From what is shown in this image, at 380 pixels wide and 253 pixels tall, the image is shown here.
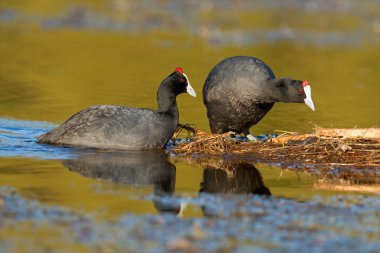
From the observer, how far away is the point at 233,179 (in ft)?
27.8

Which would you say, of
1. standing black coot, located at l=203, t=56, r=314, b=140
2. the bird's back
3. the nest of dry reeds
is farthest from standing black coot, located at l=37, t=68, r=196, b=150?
standing black coot, located at l=203, t=56, r=314, b=140

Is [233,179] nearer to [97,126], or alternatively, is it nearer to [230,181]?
[230,181]

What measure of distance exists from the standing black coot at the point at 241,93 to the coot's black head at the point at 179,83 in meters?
0.39

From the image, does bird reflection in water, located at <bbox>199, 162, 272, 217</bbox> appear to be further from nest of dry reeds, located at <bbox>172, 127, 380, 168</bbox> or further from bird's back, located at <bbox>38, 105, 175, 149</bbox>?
bird's back, located at <bbox>38, 105, 175, 149</bbox>

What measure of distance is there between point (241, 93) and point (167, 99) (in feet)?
2.90

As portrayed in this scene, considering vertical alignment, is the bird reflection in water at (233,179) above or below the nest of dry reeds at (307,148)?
below

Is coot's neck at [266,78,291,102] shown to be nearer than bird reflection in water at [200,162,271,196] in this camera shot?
No

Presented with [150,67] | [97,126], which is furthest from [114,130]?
[150,67]

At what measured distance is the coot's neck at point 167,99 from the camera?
1033cm

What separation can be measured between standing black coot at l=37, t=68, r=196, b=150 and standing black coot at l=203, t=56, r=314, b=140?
0.75m

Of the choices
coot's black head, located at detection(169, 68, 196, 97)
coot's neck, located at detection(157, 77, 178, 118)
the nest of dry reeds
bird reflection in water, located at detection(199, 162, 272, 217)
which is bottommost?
bird reflection in water, located at detection(199, 162, 272, 217)

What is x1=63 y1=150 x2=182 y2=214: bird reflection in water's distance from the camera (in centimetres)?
796

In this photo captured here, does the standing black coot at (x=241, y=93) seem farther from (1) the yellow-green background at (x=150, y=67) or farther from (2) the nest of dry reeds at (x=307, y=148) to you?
(1) the yellow-green background at (x=150, y=67)

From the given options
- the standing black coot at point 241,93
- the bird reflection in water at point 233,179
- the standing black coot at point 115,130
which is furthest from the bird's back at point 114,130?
the bird reflection in water at point 233,179
